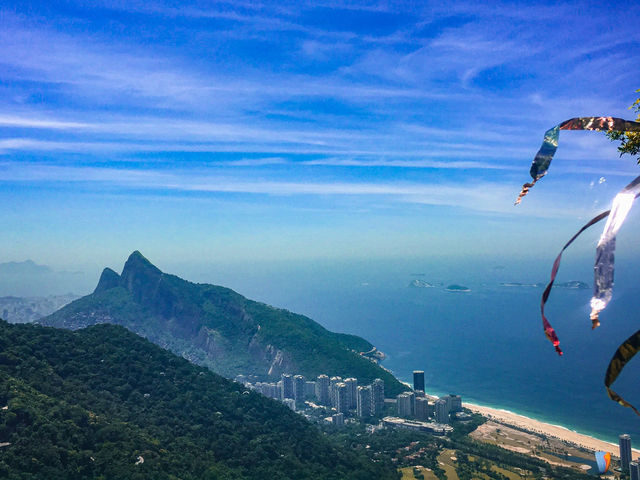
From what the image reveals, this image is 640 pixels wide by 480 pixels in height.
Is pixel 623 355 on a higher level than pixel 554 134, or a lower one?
lower

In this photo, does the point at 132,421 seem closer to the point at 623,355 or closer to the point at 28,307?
the point at 623,355

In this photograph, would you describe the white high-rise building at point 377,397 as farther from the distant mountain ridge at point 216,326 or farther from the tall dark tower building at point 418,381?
the tall dark tower building at point 418,381

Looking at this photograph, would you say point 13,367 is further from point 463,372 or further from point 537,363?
point 537,363

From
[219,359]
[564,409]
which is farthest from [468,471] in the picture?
[219,359]

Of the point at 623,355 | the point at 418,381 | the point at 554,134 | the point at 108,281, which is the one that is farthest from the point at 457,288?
the point at 623,355

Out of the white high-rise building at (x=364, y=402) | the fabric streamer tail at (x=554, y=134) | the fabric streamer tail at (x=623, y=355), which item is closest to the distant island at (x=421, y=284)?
the white high-rise building at (x=364, y=402)
